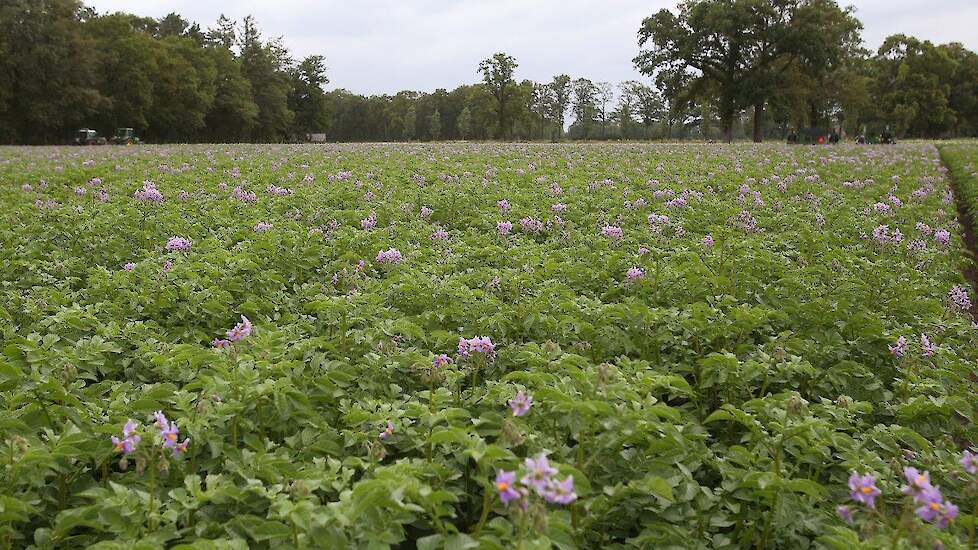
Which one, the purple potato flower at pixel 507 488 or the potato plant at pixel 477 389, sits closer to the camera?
the purple potato flower at pixel 507 488

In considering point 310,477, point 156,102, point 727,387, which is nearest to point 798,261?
point 727,387

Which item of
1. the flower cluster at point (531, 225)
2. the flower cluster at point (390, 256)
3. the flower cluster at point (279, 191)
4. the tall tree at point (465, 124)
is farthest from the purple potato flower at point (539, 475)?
the tall tree at point (465, 124)

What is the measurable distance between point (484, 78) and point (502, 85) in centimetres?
276

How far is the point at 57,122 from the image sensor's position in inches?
2180

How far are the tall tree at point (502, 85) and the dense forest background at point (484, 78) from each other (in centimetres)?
15

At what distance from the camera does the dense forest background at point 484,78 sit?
5491cm

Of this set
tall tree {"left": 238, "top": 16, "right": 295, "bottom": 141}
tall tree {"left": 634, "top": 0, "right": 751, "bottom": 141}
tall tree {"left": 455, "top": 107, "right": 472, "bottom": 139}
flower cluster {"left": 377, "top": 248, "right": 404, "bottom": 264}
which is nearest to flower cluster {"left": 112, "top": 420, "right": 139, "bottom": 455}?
flower cluster {"left": 377, "top": 248, "right": 404, "bottom": 264}

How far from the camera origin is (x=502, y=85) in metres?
90.6

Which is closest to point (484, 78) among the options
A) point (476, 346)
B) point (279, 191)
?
point (279, 191)

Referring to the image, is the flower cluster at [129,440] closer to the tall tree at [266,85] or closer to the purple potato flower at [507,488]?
the purple potato flower at [507,488]

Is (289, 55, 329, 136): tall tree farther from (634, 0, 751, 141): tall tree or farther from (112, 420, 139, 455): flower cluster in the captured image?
(112, 420, 139, 455): flower cluster

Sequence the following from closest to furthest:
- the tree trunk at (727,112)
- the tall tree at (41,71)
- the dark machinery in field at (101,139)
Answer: the dark machinery in field at (101,139) → the tall tree at (41,71) → the tree trunk at (727,112)

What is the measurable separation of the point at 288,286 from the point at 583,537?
4810 millimetres

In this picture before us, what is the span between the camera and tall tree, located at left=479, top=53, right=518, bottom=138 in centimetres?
8850
